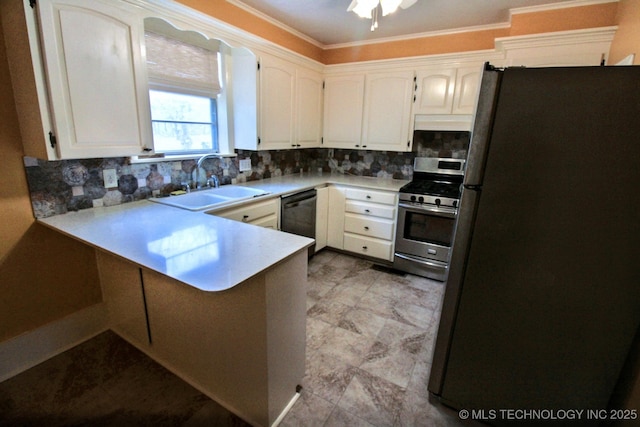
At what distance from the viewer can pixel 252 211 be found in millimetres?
2385

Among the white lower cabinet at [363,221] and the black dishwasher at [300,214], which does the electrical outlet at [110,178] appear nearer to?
the black dishwasher at [300,214]

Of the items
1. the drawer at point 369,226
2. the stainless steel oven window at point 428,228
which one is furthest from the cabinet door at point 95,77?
the stainless steel oven window at point 428,228

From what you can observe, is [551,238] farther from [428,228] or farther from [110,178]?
[110,178]

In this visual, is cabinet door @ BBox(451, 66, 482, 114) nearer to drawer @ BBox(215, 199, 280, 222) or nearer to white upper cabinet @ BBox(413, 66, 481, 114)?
white upper cabinet @ BBox(413, 66, 481, 114)

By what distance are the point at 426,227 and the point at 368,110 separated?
58.3 inches

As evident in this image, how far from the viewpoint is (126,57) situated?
1.64m

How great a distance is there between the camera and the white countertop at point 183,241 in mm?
1102

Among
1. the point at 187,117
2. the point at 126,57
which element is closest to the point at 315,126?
the point at 187,117

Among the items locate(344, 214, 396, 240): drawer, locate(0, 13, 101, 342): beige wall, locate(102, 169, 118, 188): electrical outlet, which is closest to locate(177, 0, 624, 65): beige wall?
locate(102, 169, 118, 188): electrical outlet

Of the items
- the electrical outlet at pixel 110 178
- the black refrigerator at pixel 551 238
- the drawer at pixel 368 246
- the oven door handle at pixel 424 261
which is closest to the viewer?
the black refrigerator at pixel 551 238

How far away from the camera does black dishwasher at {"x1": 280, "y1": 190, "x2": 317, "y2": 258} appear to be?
9.07 ft

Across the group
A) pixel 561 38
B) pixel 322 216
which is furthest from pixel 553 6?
pixel 322 216

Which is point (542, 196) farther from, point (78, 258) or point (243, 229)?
point (78, 258)

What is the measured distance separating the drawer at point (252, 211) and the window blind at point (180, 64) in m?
1.12
